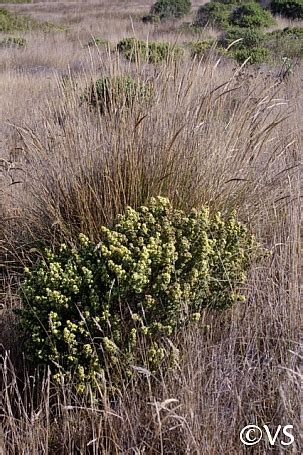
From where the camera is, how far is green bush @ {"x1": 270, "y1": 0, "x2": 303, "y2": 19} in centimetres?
1909

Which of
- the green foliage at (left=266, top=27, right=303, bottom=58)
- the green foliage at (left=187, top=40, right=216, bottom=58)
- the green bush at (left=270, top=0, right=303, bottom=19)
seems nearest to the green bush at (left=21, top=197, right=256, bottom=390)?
the green foliage at (left=187, top=40, right=216, bottom=58)

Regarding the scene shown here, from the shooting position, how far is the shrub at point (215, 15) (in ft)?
55.9

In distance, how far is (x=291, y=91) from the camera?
18.4 ft

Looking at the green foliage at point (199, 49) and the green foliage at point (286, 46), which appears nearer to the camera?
the green foliage at point (199, 49)

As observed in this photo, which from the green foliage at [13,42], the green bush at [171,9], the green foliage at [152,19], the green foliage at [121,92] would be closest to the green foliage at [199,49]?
the green foliage at [121,92]

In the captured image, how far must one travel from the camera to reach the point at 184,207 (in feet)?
8.70

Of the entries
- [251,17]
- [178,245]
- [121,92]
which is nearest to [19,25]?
[251,17]

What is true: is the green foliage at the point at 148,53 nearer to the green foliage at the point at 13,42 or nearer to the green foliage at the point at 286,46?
the green foliage at the point at 286,46

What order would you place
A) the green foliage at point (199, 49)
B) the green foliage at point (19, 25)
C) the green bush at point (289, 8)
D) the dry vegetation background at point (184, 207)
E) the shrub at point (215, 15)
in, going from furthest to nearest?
the green foliage at point (19, 25), the green bush at point (289, 8), the shrub at point (215, 15), the green foliage at point (199, 49), the dry vegetation background at point (184, 207)

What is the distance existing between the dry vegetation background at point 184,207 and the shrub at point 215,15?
46.6 feet

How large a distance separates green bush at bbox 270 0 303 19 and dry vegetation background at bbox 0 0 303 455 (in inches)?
667

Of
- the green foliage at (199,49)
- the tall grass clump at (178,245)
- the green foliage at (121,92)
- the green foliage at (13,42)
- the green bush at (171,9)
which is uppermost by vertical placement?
the green bush at (171,9)

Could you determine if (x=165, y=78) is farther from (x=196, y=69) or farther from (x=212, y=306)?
(x=212, y=306)

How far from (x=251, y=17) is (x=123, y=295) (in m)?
16.2
